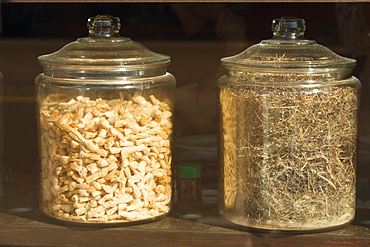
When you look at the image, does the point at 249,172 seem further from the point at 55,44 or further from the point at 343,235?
the point at 55,44

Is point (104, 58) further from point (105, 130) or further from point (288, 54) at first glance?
point (288, 54)

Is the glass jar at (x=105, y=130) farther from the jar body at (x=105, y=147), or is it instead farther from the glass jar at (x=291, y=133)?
the glass jar at (x=291, y=133)

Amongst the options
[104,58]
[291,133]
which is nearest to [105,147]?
[104,58]

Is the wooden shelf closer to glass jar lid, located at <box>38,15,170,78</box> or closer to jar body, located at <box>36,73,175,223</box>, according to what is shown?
jar body, located at <box>36,73,175,223</box>

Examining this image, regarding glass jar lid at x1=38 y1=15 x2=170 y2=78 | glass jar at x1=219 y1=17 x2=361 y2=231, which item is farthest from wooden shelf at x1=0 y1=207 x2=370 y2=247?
glass jar lid at x1=38 y1=15 x2=170 y2=78

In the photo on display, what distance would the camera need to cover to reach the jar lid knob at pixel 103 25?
0.98 m

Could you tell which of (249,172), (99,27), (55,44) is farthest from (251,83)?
(55,44)

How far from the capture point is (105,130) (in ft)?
3.02

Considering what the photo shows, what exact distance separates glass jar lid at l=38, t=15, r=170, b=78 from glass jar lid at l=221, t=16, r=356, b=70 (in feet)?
0.37

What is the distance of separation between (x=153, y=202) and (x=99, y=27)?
26 centimetres

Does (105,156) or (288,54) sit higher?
(288,54)

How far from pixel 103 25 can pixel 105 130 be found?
6.5 inches

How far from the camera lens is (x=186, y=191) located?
1120 millimetres

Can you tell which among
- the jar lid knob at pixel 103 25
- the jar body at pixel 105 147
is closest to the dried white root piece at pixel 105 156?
the jar body at pixel 105 147
